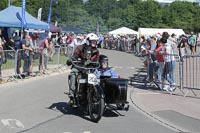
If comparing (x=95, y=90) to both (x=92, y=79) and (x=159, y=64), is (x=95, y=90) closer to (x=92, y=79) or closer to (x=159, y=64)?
(x=92, y=79)

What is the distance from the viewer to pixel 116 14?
4786 inches

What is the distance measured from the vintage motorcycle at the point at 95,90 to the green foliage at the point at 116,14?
262 feet

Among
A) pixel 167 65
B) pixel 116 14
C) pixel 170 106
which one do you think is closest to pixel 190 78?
pixel 167 65

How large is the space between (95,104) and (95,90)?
1.00ft

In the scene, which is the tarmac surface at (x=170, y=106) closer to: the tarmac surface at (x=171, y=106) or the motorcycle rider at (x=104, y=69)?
the tarmac surface at (x=171, y=106)

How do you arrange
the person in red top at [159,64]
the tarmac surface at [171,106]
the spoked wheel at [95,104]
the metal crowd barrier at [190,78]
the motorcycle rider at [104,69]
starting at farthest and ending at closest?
the person in red top at [159,64], the metal crowd barrier at [190,78], the motorcycle rider at [104,69], the tarmac surface at [171,106], the spoked wheel at [95,104]

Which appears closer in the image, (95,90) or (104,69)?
(95,90)

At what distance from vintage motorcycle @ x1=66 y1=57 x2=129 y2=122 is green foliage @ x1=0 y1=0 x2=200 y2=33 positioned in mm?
79960

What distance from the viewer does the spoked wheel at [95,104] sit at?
8.99 metres

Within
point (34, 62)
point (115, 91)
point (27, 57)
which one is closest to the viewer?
point (115, 91)

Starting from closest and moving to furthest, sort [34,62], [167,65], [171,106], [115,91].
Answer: [115,91], [171,106], [167,65], [34,62]

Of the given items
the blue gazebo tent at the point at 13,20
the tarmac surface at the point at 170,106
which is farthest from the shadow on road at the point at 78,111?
the blue gazebo tent at the point at 13,20

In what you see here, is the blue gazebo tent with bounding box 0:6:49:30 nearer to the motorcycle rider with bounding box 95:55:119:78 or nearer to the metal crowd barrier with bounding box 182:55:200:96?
the metal crowd barrier with bounding box 182:55:200:96

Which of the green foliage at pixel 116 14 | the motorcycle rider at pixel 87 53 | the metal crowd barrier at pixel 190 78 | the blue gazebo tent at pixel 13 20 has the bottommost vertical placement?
the metal crowd barrier at pixel 190 78
